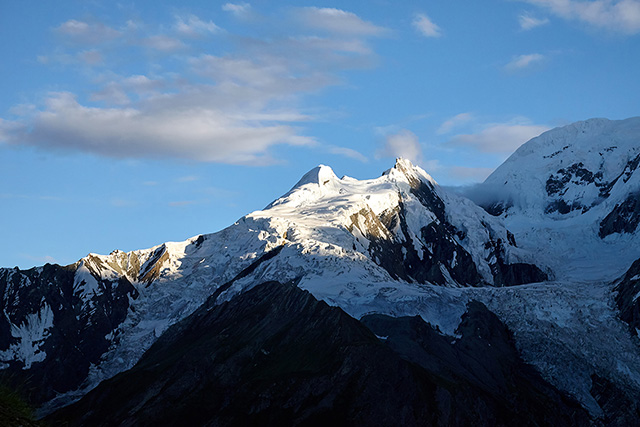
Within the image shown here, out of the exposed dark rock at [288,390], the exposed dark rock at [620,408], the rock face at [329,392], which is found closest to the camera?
the exposed dark rock at [288,390]

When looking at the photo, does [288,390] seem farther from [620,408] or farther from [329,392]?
[620,408]

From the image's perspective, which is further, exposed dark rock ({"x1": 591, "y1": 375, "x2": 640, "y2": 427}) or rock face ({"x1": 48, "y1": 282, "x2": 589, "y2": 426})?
exposed dark rock ({"x1": 591, "y1": 375, "x2": 640, "y2": 427})

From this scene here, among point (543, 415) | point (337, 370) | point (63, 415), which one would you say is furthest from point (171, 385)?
point (543, 415)

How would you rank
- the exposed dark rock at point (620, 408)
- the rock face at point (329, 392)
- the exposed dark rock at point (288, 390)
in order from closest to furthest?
the exposed dark rock at point (288, 390), the rock face at point (329, 392), the exposed dark rock at point (620, 408)

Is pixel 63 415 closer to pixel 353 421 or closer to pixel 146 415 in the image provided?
pixel 146 415

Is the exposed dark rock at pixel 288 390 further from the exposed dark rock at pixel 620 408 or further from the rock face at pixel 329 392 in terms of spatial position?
the exposed dark rock at pixel 620 408

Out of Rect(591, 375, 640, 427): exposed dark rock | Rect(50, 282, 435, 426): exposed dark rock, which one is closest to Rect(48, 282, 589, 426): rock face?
Rect(50, 282, 435, 426): exposed dark rock

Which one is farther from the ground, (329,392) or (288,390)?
(288,390)

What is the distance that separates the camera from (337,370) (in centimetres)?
17638

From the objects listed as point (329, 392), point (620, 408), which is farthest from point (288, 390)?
point (620, 408)

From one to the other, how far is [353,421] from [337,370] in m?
16.9

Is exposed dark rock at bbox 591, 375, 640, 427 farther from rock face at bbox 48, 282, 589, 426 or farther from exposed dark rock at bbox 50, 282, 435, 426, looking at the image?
exposed dark rock at bbox 50, 282, 435, 426

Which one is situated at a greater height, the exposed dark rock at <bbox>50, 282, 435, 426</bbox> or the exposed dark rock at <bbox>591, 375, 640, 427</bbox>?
the exposed dark rock at <bbox>50, 282, 435, 426</bbox>

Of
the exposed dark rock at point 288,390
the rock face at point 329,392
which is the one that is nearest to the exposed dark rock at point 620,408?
the rock face at point 329,392
